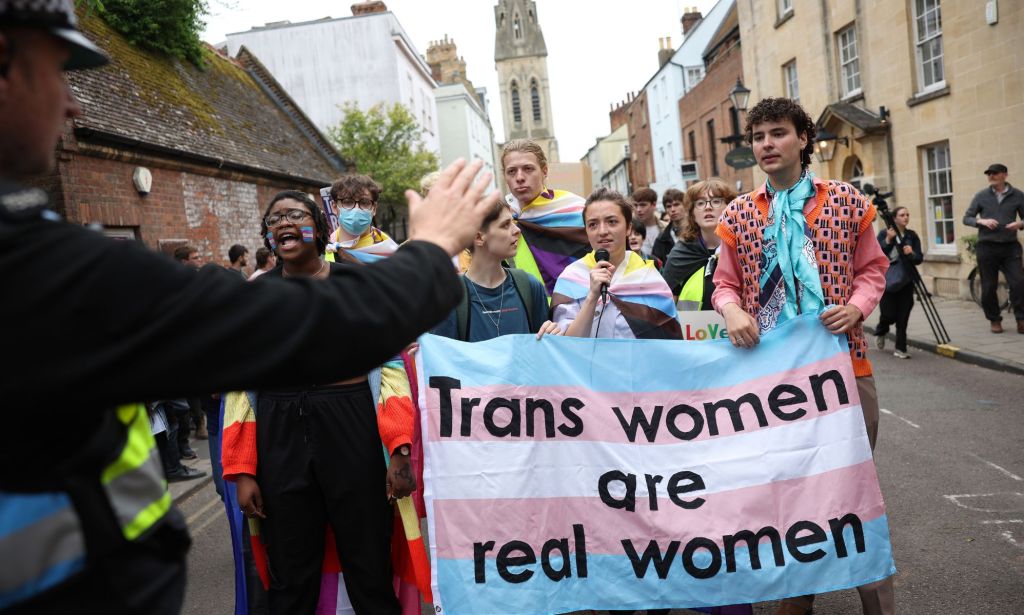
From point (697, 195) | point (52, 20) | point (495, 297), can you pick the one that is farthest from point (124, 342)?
point (697, 195)

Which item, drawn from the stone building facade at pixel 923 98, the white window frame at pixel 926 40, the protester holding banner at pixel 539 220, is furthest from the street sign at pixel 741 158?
the protester holding banner at pixel 539 220

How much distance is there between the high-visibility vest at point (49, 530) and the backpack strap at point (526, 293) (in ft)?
9.51

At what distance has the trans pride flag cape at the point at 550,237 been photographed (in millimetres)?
5566

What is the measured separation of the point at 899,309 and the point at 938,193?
23.5 ft

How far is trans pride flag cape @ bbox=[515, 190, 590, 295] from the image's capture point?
5.57 metres

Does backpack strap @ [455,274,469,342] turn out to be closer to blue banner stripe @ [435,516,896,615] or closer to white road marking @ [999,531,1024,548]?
blue banner stripe @ [435,516,896,615]

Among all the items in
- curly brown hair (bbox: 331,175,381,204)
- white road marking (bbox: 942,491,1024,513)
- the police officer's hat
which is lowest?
white road marking (bbox: 942,491,1024,513)

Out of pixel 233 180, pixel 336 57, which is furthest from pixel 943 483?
pixel 336 57

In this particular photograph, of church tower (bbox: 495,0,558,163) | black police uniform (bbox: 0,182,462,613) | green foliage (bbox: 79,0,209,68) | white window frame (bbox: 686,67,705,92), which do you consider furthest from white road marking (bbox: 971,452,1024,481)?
church tower (bbox: 495,0,558,163)

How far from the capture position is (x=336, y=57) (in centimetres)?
3981

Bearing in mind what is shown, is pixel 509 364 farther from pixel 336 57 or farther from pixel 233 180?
pixel 336 57

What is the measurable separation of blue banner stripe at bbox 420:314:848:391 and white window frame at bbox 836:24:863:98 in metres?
18.0

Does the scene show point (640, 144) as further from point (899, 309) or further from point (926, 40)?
point (899, 309)

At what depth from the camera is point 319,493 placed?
11.6 ft
